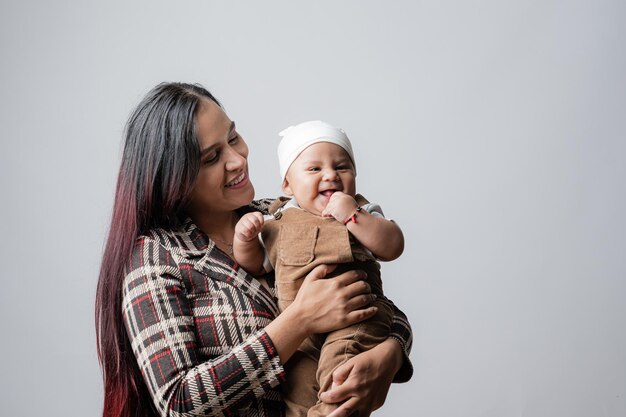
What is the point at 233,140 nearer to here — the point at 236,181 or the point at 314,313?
the point at 236,181

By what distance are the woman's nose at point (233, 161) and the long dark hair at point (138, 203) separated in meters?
0.10

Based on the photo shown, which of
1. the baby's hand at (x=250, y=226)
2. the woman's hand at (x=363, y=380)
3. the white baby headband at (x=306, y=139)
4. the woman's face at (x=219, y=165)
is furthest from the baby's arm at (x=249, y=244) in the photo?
the woman's hand at (x=363, y=380)

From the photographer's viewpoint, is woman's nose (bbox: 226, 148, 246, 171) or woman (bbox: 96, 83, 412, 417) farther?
woman's nose (bbox: 226, 148, 246, 171)

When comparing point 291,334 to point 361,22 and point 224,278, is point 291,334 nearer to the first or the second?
point 224,278

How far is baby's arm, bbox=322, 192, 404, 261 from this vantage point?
1999mm

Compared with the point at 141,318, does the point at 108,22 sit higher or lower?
higher

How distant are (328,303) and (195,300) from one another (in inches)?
15.1

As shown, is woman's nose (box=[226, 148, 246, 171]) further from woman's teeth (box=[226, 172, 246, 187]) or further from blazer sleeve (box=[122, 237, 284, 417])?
blazer sleeve (box=[122, 237, 284, 417])

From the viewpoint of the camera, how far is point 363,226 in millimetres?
1998

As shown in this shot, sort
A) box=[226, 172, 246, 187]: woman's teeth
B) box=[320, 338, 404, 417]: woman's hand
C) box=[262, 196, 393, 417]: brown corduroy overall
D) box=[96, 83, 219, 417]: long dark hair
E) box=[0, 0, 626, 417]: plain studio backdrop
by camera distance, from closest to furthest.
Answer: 1. box=[320, 338, 404, 417]: woman's hand
2. box=[262, 196, 393, 417]: brown corduroy overall
3. box=[96, 83, 219, 417]: long dark hair
4. box=[226, 172, 246, 187]: woman's teeth
5. box=[0, 0, 626, 417]: plain studio backdrop

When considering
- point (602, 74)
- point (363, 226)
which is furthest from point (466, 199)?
point (363, 226)

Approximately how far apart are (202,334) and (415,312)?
6.54ft

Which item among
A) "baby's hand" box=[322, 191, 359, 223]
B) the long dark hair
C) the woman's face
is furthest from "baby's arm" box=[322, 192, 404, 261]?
the long dark hair

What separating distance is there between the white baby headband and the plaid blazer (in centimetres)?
34
